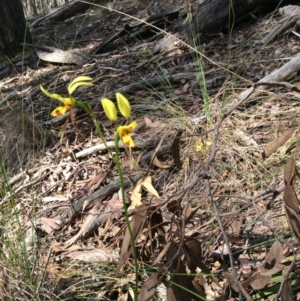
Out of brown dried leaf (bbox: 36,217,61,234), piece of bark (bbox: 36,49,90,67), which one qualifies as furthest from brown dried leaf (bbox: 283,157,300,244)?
piece of bark (bbox: 36,49,90,67)

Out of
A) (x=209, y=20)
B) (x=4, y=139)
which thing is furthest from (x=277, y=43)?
(x=4, y=139)

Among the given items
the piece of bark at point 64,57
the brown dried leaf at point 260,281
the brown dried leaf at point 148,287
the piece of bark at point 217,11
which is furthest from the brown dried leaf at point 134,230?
the piece of bark at point 64,57

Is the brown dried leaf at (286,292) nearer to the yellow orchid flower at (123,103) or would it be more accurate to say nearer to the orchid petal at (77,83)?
the yellow orchid flower at (123,103)

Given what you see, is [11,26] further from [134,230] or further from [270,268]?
[270,268]

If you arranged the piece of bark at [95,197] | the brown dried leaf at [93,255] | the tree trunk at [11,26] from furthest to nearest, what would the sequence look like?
1. the tree trunk at [11,26]
2. the piece of bark at [95,197]
3. the brown dried leaf at [93,255]

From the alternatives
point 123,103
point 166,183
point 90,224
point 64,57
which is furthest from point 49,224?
point 64,57

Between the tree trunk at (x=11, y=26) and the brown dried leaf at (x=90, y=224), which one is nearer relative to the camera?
the brown dried leaf at (x=90, y=224)

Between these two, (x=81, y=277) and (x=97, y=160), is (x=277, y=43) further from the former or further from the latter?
(x=81, y=277)

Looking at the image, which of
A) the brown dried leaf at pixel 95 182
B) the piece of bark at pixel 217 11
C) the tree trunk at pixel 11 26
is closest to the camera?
the brown dried leaf at pixel 95 182
